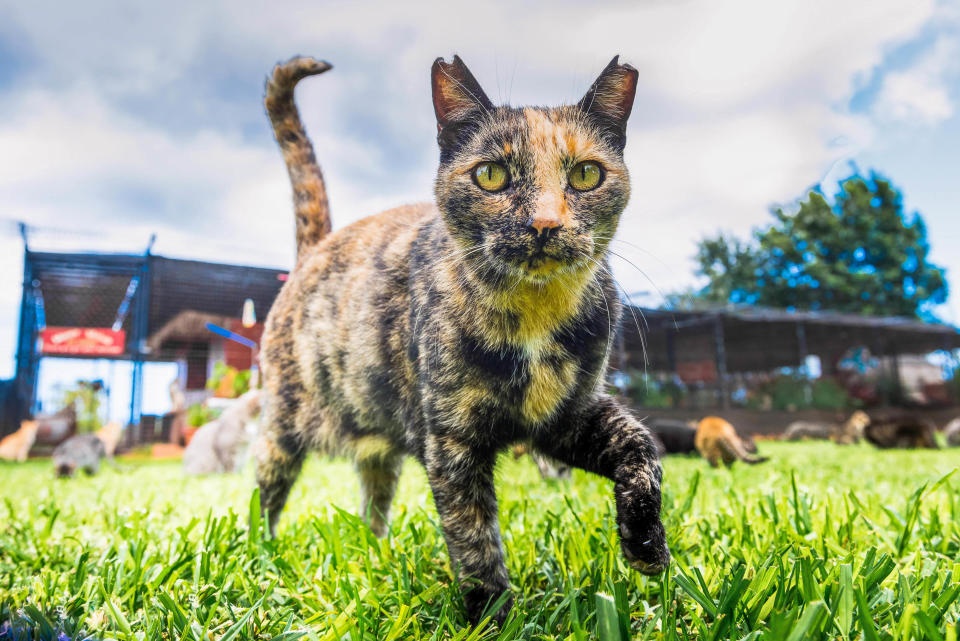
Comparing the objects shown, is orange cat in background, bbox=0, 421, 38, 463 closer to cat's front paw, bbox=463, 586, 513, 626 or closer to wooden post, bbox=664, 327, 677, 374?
cat's front paw, bbox=463, 586, 513, 626

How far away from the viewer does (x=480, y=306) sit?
1464 mm

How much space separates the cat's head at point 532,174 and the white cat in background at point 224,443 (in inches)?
167

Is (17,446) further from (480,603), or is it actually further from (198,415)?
(480,603)

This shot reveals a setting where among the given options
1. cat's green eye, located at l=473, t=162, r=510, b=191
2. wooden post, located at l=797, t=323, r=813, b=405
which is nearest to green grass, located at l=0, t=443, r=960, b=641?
cat's green eye, located at l=473, t=162, r=510, b=191

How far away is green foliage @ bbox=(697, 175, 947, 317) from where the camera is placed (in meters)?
7.75

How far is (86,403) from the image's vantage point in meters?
6.56

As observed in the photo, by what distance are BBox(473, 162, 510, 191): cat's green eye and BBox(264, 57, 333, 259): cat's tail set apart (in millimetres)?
1055

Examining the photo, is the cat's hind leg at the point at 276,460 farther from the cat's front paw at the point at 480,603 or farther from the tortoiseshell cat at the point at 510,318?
the cat's front paw at the point at 480,603

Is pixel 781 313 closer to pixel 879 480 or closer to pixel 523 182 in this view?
pixel 879 480

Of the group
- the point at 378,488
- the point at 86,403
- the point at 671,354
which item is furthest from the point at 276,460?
the point at 671,354

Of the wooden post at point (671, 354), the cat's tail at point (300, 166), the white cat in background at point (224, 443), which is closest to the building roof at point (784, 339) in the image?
the wooden post at point (671, 354)

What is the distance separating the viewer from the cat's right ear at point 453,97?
1362 mm

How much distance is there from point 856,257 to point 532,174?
12.0 metres

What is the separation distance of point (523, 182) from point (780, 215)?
5727mm
